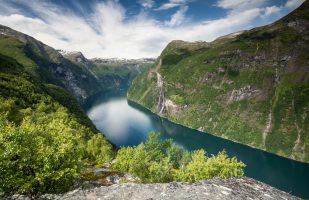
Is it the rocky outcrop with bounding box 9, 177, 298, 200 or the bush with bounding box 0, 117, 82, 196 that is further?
the bush with bounding box 0, 117, 82, 196

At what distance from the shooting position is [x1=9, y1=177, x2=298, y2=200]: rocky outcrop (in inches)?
1038

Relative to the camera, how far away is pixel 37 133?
39312 mm

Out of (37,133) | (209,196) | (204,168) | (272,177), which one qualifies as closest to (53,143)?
(37,133)

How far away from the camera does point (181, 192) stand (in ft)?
88.0

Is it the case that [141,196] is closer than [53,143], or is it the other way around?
[141,196]

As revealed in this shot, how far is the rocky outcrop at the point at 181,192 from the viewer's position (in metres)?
26.4

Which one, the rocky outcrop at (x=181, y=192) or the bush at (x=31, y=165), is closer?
the rocky outcrop at (x=181, y=192)

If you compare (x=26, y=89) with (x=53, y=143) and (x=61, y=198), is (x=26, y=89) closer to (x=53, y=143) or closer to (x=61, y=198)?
(x=53, y=143)

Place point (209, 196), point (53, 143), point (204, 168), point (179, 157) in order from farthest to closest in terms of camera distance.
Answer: point (179, 157)
point (204, 168)
point (53, 143)
point (209, 196)

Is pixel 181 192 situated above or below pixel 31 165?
below

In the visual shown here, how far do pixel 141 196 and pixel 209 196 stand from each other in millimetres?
5915

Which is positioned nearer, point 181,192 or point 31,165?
point 181,192

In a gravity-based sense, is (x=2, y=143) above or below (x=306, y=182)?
above

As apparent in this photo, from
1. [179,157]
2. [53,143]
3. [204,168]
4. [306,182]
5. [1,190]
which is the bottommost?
[306,182]
